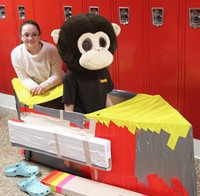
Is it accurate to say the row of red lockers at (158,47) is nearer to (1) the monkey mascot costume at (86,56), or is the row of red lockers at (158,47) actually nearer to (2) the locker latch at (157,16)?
(2) the locker latch at (157,16)

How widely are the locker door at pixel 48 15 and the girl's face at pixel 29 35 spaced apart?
22.5 inches

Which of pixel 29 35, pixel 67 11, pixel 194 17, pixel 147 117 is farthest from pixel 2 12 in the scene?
pixel 147 117

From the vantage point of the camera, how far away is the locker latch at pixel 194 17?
7.18 feet

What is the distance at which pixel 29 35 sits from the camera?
7.86 ft

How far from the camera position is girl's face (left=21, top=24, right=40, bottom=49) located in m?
2.39

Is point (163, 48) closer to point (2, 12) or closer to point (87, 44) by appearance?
point (87, 44)

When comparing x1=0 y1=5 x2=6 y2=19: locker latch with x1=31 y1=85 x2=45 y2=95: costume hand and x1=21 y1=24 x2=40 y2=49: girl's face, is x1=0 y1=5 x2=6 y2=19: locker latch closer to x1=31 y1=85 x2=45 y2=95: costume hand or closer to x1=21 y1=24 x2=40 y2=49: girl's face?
x1=21 y1=24 x2=40 y2=49: girl's face

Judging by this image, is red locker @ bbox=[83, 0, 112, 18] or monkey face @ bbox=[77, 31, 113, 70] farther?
red locker @ bbox=[83, 0, 112, 18]

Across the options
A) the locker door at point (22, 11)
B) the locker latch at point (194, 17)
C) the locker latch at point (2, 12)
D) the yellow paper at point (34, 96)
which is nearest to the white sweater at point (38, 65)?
the yellow paper at point (34, 96)

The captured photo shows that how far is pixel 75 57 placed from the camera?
1968mm

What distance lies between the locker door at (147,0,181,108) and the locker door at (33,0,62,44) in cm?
84

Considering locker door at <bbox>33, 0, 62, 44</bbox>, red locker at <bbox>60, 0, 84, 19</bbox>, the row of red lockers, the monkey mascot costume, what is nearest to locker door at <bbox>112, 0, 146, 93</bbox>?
the row of red lockers

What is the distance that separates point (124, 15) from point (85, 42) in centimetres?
68

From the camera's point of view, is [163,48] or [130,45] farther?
[130,45]
